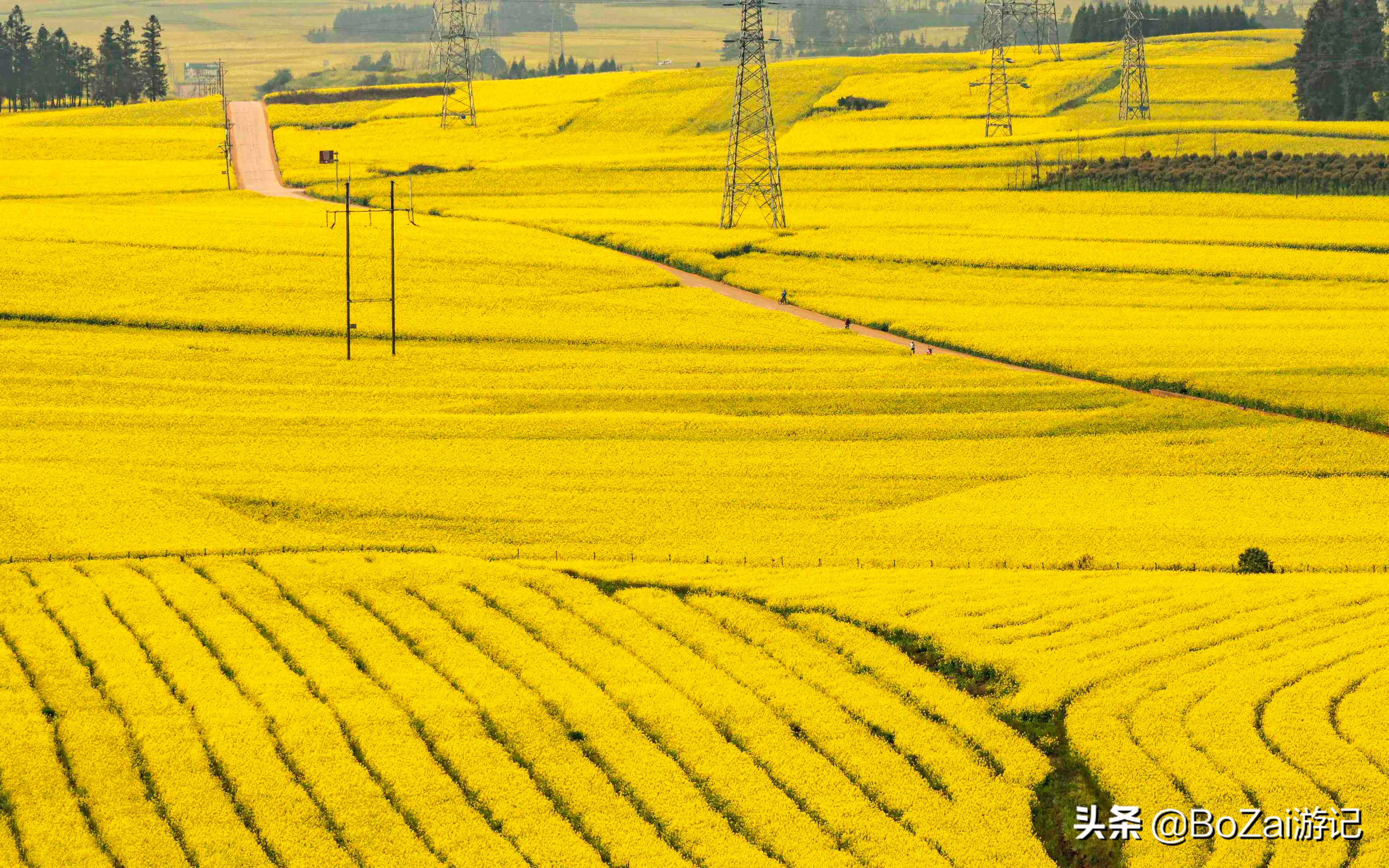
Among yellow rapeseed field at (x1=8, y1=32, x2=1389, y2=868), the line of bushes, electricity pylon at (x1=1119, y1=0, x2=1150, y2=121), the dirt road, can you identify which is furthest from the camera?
electricity pylon at (x1=1119, y1=0, x2=1150, y2=121)

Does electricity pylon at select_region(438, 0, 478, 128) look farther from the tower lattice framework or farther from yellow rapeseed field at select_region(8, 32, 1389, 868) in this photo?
yellow rapeseed field at select_region(8, 32, 1389, 868)

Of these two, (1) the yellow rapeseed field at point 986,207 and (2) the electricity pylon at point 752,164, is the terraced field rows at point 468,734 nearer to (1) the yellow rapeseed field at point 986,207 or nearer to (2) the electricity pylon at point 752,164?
(1) the yellow rapeseed field at point 986,207

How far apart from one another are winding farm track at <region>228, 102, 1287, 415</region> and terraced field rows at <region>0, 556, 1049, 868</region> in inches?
1283

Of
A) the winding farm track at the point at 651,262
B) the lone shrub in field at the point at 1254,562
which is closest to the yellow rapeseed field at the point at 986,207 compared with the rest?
the winding farm track at the point at 651,262

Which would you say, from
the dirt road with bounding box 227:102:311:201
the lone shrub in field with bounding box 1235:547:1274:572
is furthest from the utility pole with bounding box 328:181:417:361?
the lone shrub in field with bounding box 1235:547:1274:572

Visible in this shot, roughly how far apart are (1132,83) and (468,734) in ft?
465

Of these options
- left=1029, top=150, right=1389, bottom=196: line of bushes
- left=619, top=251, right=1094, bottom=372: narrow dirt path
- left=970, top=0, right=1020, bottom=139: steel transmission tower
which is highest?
left=970, top=0, right=1020, bottom=139: steel transmission tower

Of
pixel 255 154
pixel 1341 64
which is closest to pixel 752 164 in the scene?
pixel 255 154

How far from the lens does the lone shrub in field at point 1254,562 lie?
1902 inches

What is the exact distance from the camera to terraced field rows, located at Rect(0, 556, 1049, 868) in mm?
31609

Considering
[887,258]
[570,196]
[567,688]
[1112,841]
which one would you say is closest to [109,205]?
[570,196]

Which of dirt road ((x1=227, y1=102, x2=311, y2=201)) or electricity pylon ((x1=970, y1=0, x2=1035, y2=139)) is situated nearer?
dirt road ((x1=227, y1=102, x2=311, y2=201))

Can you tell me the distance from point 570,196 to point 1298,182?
51.4 metres

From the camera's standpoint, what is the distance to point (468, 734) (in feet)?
119
